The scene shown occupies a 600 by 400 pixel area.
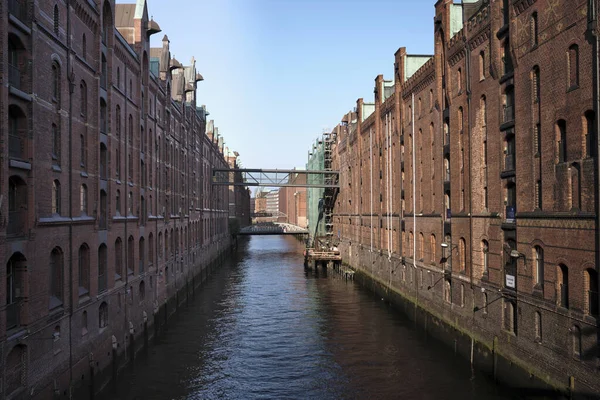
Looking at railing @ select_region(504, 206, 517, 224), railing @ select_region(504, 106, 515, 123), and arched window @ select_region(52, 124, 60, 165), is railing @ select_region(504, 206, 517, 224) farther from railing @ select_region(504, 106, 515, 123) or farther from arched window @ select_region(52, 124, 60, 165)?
arched window @ select_region(52, 124, 60, 165)

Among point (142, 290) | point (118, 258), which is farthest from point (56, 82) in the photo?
point (142, 290)

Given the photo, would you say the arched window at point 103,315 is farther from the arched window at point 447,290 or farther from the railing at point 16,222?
the arched window at point 447,290

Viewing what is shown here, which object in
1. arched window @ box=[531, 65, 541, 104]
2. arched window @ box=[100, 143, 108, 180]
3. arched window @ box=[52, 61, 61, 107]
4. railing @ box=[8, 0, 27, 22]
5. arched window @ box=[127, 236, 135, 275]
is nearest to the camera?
railing @ box=[8, 0, 27, 22]

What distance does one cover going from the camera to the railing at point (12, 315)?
14.2 metres

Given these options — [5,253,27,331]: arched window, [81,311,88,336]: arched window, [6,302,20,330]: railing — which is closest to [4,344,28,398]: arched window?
[6,302,20,330]: railing

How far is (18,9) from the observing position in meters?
14.9

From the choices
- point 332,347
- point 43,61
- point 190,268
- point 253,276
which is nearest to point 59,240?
point 43,61

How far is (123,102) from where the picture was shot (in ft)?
86.7

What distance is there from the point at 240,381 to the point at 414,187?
58.9ft

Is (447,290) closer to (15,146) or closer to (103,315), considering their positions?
(103,315)

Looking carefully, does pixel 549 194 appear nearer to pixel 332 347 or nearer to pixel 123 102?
pixel 332 347

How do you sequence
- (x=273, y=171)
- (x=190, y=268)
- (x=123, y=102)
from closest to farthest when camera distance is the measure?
(x=123, y=102)
(x=190, y=268)
(x=273, y=171)

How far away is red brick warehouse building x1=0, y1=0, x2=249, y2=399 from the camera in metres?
14.8

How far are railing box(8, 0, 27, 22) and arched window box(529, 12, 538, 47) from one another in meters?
17.2
